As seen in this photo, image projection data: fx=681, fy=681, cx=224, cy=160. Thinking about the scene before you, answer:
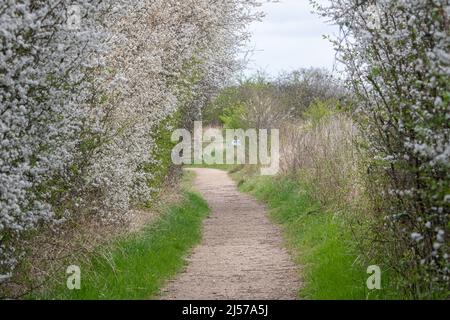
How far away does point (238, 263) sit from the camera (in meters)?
10.0

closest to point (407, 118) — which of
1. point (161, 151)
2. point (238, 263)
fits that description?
point (238, 263)

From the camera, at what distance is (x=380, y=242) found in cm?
749

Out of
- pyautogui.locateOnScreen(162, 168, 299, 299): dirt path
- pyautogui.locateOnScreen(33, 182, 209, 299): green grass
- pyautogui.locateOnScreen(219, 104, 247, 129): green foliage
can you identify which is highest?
pyautogui.locateOnScreen(219, 104, 247, 129): green foliage

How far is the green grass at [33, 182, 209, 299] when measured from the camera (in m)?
7.52

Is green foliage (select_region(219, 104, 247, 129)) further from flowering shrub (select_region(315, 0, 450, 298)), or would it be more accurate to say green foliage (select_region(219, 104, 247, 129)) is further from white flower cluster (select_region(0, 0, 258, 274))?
flowering shrub (select_region(315, 0, 450, 298))

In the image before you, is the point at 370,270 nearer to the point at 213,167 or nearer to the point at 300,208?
the point at 300,208

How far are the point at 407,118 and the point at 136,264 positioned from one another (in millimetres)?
4485

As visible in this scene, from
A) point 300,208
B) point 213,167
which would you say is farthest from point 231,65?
point 213,167

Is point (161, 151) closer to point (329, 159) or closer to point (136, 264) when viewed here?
point (329, 159)

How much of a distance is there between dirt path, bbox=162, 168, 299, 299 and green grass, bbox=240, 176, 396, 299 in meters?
0.23

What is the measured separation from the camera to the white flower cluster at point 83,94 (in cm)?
562

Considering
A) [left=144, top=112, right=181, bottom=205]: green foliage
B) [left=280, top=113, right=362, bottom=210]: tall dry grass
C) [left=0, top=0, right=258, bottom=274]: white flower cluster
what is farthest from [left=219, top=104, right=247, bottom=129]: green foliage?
[left=144, top=112, right=181, bottom=205]: green foliage

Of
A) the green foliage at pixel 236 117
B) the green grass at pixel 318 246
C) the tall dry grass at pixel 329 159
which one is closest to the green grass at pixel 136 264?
the green grass at pixel 318 246
